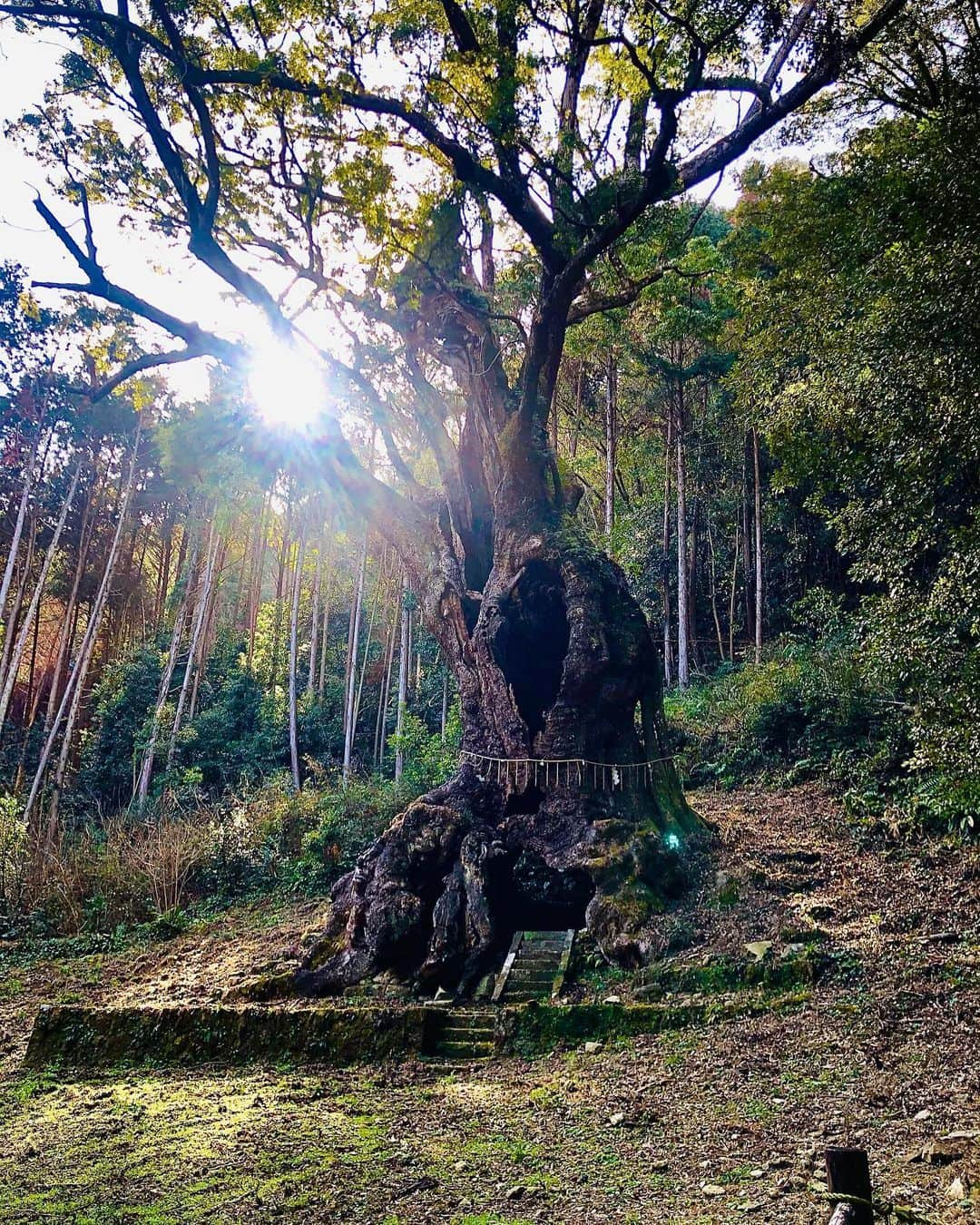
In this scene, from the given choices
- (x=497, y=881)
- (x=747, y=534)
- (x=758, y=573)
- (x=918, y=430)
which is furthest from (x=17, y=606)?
(x=747, y=534)

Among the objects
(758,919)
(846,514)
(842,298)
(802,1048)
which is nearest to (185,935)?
(758,919)

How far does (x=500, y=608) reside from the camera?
8055 mm

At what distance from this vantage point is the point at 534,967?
6.10 meters

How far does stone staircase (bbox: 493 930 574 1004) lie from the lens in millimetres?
5812

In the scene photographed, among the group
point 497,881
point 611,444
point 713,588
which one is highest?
point 611,444

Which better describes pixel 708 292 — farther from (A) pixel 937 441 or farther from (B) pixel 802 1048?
(B) pixel 802 1048

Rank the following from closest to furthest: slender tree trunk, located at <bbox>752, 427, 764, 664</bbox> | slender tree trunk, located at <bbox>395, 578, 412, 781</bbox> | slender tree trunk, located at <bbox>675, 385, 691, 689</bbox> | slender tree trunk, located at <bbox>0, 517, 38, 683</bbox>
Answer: slender tree trunk, located at <bbox>395, 578, 412, 781</bbox>
slender tree trunk, located at <bbox>0, 517, 38, 683</bbox>
slender tree trunk, located at <bbox>752, 427, 764, 664</bbox>
slender tree trunk, located at <bbox>675, 385, 691, 689</bbox>

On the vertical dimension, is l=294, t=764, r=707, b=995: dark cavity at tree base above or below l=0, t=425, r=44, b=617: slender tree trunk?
below

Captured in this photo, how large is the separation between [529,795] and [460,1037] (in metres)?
2.91

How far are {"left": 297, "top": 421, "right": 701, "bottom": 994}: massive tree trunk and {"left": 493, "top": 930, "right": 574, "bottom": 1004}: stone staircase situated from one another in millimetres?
265

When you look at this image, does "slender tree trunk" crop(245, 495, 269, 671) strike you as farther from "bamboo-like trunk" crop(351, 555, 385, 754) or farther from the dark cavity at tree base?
the dark cavity at tree base

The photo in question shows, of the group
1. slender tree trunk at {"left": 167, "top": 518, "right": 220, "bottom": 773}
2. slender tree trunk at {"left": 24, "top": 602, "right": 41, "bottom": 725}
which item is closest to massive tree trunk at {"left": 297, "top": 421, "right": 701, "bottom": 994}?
slender tree trunk at {"left": 167, "top": 518, "right": 220, "bottom": 773}

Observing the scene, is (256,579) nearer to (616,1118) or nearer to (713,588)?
(713,588)

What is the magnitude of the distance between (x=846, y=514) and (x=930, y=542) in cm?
80
